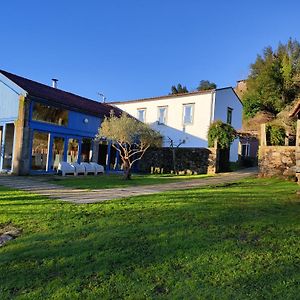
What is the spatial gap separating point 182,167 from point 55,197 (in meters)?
14.9

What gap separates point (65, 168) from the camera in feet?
62.2

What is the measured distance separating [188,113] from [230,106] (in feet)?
13.0

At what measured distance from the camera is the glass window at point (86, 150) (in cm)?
2185

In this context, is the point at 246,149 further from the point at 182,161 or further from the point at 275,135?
the point at 275,135

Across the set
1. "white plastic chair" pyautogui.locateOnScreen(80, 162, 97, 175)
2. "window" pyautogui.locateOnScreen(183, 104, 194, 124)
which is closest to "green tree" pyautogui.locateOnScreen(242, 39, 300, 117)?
"window" pyautogui.locateOnScreen(183, 104, 194, 124)

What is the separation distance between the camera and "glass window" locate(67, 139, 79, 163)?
20.9 m

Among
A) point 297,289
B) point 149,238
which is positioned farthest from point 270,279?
point 149,238

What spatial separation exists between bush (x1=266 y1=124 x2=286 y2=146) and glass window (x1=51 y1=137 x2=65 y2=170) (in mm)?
11573

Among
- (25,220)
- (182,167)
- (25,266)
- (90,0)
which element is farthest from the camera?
(182,167)

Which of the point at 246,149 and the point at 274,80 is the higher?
the point at 274,80

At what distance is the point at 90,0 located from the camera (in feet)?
53.0

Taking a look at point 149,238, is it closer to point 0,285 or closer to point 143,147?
Answer: point 0,285

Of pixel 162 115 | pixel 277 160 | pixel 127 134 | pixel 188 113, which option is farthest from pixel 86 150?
pixel 277 160

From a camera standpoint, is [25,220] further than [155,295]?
Yes
